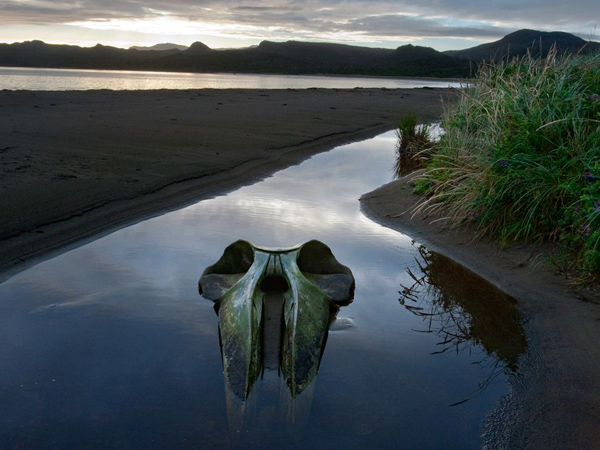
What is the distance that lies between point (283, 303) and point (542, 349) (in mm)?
1865

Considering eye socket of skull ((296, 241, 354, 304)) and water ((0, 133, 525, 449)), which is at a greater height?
eye socket of skull ((296, 241, 354, 304))

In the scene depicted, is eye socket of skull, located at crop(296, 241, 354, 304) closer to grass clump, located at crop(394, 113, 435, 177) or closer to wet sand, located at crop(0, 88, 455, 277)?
wet sand, located at crop(0, 88, 455, 277)

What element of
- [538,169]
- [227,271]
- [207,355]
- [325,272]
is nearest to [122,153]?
[227,271]

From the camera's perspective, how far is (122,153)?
10086 mm

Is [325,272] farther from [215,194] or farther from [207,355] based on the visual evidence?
[215,194]

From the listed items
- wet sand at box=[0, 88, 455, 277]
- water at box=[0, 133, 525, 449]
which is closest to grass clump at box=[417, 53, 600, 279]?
water at box=[0, 133, 525, 449]

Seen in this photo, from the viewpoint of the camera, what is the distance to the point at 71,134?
37.4ft

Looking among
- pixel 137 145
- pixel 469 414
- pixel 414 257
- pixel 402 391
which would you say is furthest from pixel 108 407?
pixel 137 145

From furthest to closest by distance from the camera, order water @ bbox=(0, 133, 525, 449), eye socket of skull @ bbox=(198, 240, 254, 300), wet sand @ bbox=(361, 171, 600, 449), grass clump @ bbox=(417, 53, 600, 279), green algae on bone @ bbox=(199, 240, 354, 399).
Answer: grass clump @ bbox=(417, 53, 600, 279) < eye socket of skull @ bbox=(198, 240, 254, 300) < green algae on bone @ bbox=(199, 240, 354, 399) < wet sand @ bbox=(361, 171, 600, 449) < water @ bbox=(0, 133, 525, 449)

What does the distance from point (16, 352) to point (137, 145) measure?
774 centimetres

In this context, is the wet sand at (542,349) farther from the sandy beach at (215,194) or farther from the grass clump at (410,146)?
the grass clump at (410,146)

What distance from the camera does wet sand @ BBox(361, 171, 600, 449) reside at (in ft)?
10.2

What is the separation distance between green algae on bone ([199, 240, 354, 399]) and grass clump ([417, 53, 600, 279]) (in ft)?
7.21

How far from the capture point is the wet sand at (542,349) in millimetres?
3121
